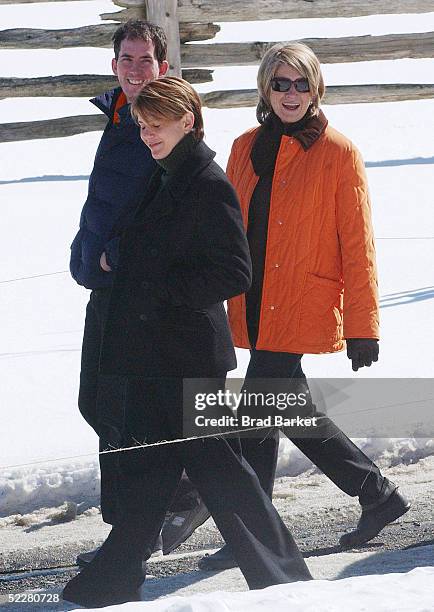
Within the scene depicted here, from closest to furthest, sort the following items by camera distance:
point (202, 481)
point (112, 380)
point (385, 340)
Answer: point (202, 481) → point (112, 380) → point (385, 340)

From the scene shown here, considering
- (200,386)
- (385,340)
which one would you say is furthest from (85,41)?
(200,386)

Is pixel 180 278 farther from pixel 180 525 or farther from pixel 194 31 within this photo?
pixel 194 31

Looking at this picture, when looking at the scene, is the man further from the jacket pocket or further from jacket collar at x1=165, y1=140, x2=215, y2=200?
the jacket pocket

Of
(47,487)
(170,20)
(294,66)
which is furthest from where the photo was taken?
(170,20)

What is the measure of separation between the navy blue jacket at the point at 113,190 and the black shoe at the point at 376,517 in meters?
1.04

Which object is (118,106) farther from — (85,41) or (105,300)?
(85,41)

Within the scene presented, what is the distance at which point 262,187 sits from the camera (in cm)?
367

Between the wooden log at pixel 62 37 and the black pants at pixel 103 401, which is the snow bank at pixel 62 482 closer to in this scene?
the black pants at pixel 103 401

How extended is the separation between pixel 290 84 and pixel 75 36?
245 inches

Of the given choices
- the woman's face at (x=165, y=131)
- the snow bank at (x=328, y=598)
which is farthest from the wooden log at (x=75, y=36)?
the snow bank at (x=328, y=598)


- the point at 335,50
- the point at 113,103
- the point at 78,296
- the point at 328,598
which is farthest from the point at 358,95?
the point at 328,598

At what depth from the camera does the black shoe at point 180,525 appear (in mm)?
3750

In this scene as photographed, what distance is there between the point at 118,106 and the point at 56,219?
4.71m

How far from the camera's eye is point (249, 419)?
3664 millimetres
